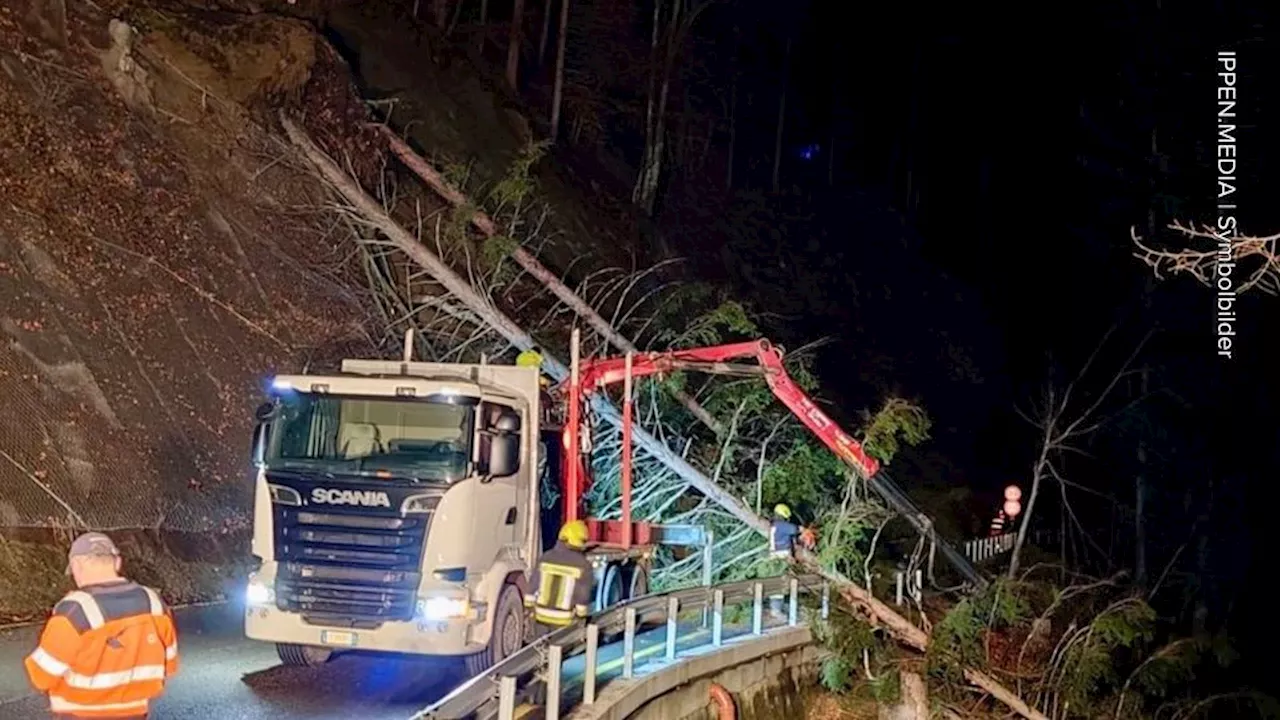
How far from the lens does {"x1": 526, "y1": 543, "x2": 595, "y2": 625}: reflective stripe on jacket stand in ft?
30.6

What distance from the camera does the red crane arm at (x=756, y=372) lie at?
12.2 meters

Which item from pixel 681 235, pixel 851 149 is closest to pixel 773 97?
pixel 851 149

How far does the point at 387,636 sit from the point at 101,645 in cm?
416

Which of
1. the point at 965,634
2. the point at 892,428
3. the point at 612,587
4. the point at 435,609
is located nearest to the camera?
the point at 435,609

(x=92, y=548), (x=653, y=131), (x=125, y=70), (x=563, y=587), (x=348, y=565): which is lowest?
(x=563, y=587)

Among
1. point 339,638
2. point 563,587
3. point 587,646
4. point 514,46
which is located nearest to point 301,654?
point 339,638

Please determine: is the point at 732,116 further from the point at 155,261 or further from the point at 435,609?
the point at 435,609

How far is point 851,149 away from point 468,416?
43.8 m

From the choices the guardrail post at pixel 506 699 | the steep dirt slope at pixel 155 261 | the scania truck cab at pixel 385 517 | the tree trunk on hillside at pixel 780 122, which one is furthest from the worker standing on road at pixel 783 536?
the tree trunk on hillside at pixel 780 122

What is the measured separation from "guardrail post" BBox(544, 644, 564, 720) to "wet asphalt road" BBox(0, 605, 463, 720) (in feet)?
5.51

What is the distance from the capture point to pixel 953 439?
37.9 m

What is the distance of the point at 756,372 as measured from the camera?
40.5 ft

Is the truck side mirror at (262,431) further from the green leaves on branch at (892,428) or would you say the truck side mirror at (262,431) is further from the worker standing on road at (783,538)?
the green leaves on branch at (892,428)

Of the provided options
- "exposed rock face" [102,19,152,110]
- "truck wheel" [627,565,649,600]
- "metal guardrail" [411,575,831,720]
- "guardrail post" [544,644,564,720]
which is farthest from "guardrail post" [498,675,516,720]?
"exposed rock face" [102,19,152,110]
